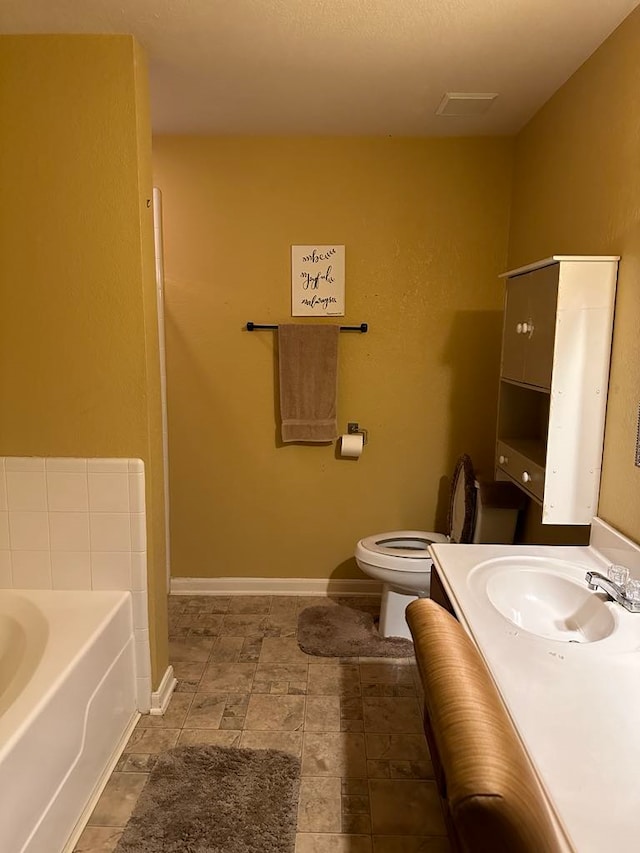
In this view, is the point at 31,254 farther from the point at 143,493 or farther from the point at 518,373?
the point at 518,373

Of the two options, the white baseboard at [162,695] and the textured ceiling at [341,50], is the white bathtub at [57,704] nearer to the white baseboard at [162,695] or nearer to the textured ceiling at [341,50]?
the white baseboard at [162,695]

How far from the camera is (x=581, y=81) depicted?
6.85 feet

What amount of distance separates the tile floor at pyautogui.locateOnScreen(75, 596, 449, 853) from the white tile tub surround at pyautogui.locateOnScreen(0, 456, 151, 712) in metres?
0.43

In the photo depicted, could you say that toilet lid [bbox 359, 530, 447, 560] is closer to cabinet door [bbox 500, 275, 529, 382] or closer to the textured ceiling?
cabinet door [bbox 500, 275, 529, 382]

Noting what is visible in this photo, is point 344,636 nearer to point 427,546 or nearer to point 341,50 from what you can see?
point 427,546

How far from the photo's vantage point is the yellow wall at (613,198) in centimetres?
173

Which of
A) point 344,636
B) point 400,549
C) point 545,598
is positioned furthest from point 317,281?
point 545,598

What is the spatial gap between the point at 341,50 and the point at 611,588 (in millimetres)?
1870

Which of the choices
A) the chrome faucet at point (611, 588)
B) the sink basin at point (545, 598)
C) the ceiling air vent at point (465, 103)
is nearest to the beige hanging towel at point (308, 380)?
the ceiling air vent at point (465, 103)

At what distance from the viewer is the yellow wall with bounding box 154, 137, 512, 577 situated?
292cm

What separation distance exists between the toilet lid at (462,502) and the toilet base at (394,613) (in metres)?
0.37

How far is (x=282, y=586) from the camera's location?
325 cm

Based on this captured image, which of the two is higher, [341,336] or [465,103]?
[465,103]

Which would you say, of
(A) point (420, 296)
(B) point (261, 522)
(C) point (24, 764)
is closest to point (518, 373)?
(A) point (420, 296)
